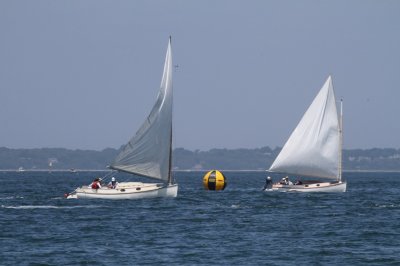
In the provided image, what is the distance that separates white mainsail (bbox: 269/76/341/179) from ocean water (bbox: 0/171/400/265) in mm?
20228

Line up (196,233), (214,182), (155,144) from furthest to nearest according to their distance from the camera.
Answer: (214,182) → (155,144) → (196,233)

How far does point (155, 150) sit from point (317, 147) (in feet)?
79.4

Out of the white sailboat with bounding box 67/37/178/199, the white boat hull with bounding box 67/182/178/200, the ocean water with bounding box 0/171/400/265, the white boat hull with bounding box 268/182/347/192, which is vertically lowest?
the ocean water with bounding box 0/171/400/265

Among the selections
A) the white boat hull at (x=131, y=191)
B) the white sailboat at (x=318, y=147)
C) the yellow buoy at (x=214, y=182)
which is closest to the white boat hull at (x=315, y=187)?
the white sailboat at (x=318, y=147)

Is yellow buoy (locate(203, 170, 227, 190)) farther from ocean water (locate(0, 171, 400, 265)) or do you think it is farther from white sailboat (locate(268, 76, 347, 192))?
ocean water (locate(0, 171, 400, 265))

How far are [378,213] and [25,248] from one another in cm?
2834

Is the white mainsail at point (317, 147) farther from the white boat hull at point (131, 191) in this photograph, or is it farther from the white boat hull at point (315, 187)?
the white boat hull at point (131, 191)

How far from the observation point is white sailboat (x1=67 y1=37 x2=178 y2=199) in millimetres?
77312

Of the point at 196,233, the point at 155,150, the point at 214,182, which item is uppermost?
the point at 155,150

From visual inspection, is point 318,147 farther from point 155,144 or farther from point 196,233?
point 196,233

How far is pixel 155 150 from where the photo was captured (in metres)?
78.2

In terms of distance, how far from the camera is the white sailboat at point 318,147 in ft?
320

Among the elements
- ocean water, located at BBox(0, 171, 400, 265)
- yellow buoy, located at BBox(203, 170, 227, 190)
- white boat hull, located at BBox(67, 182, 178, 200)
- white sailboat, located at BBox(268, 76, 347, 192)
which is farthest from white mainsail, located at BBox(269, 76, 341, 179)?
white boat hull, located at BBox(67, 182, 178, 200)

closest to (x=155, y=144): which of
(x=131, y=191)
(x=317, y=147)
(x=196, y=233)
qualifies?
(x=131, y=191)
